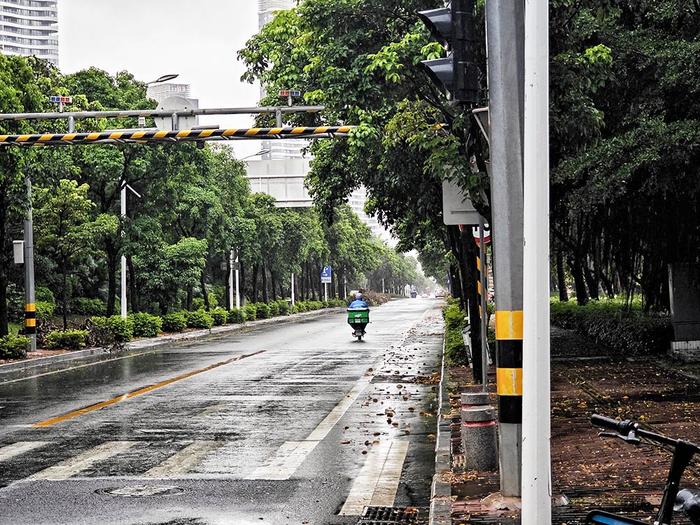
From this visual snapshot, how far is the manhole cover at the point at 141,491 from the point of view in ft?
30.8

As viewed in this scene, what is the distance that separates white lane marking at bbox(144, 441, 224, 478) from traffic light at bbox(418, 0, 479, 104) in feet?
15.7

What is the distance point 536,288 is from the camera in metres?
6.25

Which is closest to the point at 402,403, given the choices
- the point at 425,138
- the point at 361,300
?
the point at 425,138

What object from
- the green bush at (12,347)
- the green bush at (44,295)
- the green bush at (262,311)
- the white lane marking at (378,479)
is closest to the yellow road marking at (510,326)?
the white lane marking at (378,479)

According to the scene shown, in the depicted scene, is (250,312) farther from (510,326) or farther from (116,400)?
(510,326)

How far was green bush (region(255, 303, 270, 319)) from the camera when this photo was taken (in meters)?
62.3

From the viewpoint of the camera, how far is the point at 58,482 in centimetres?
999

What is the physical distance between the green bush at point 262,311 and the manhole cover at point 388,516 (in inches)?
2092

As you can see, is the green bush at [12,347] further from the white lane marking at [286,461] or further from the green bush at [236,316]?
the green bush at [236,316]

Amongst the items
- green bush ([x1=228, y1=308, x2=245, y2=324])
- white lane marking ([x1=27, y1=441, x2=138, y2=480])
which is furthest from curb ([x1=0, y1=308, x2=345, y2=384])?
green bush ([x1=228, y1=308, x2=245, y2=324])

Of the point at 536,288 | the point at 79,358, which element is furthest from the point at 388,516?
the point at 79,358

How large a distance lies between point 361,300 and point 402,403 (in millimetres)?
19792

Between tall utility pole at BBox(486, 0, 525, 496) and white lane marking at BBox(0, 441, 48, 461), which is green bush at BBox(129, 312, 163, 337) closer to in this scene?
white lane marking at BBox(0, 441, 48, 461)

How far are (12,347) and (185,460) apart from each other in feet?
60.8
